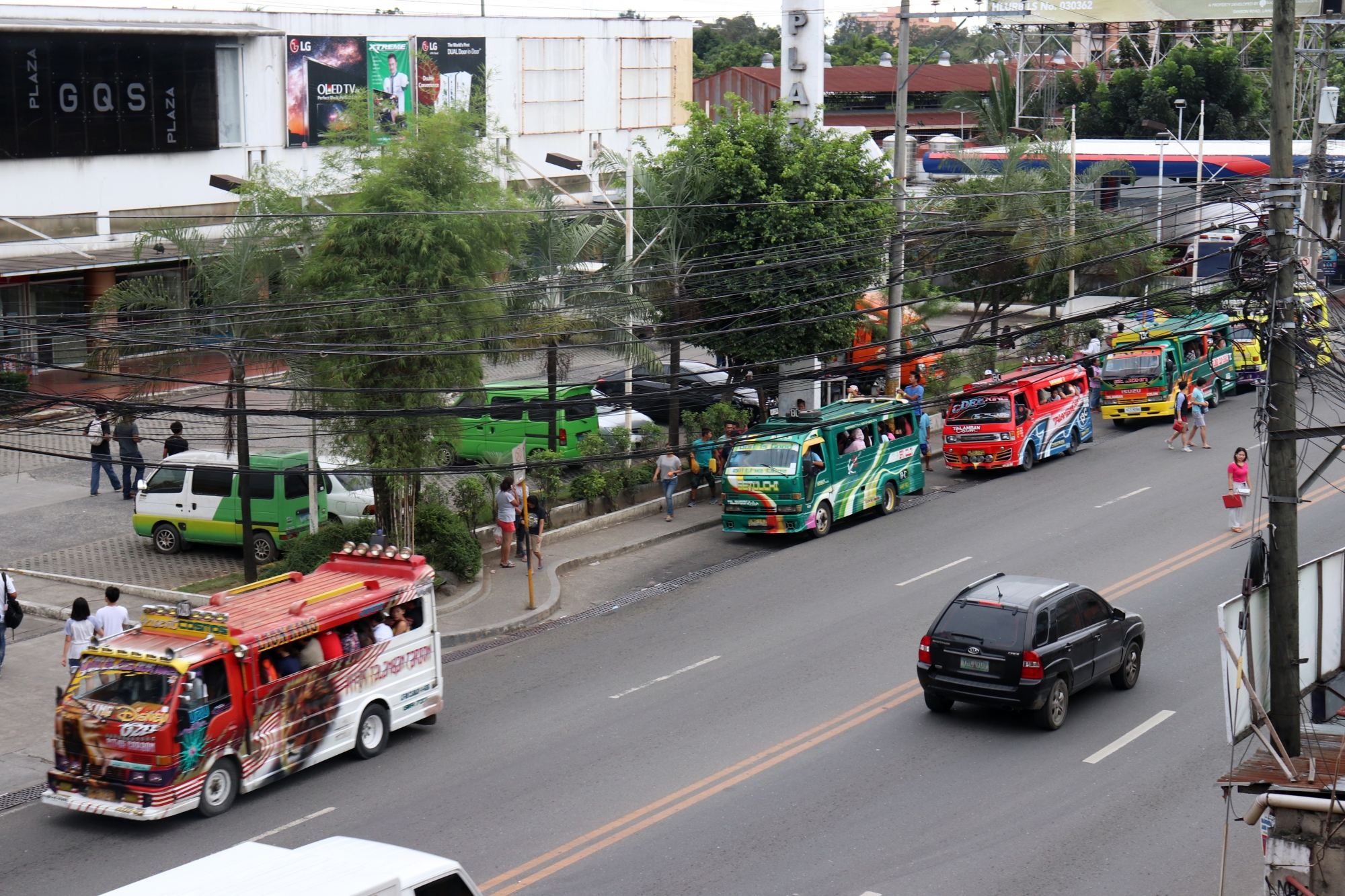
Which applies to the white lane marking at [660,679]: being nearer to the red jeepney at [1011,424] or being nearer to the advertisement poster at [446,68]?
the red jeepney at [1011,424]

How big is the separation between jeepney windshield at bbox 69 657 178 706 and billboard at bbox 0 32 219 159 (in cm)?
2370

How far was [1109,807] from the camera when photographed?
13.8 m

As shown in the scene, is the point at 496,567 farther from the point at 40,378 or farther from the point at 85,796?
the point at 40,378

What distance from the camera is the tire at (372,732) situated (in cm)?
1573

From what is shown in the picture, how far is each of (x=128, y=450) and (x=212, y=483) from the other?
4167mm

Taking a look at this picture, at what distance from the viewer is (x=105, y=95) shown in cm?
3575

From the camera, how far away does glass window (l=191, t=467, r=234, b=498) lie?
77.0 ft

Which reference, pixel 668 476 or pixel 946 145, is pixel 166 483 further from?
pixel 946 145

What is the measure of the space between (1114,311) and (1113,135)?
5363 cm

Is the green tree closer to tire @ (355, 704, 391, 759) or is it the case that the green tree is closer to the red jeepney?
tire @ (355, 704, 391, 759)

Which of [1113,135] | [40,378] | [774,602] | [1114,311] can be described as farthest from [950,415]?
[1113,135]

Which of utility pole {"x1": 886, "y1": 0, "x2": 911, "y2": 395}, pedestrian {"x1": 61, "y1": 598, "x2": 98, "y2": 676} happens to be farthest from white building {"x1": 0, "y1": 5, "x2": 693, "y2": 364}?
pedestrian {"x1": 61, "y1": 598, "x2": 98, "y2": 676}

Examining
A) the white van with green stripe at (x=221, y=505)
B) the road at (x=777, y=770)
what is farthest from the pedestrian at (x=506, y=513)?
the white van with green stripe at (x=221, y=505)

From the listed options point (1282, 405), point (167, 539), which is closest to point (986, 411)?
point (167, 539)
